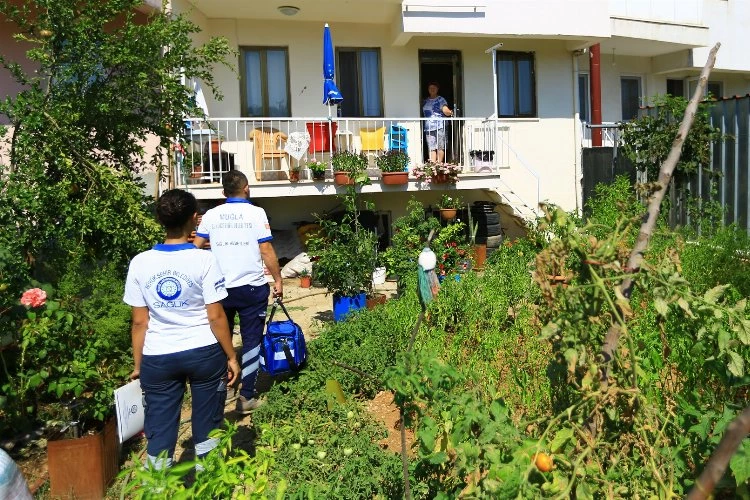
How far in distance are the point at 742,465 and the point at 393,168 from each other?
9.32 meters

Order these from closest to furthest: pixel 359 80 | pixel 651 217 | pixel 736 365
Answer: pixel 651 217
pixel 736 365
pixel 359 80

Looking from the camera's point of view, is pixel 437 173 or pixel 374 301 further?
pixel 437 173

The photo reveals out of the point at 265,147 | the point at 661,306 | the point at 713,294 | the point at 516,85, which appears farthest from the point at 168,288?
the point at 516,85

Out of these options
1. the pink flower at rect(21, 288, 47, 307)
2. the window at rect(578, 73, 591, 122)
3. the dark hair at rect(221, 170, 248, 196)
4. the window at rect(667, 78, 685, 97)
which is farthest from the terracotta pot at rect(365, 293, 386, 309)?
the window at rect(667, 78, 685, 97)

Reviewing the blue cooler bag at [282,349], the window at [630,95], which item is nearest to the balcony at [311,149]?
the window at [630,95]

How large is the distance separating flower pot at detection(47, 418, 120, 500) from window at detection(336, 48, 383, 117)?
9327 millimetres

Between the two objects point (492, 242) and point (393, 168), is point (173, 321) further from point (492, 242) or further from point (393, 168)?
point (492, 242)

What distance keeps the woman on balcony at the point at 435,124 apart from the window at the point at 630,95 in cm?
576

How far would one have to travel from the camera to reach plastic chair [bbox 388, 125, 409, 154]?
1174 centimetres

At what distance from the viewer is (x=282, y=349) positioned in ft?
17.0

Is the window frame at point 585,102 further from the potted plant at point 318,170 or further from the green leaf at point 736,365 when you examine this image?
the green leaf at point 736,365

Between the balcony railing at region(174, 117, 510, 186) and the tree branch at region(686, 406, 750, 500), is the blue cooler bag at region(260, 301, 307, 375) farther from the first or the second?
the balcony railing at region(174, 117, 510, 186)

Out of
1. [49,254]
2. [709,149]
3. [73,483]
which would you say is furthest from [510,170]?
[73,483]

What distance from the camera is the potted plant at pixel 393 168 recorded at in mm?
10883
